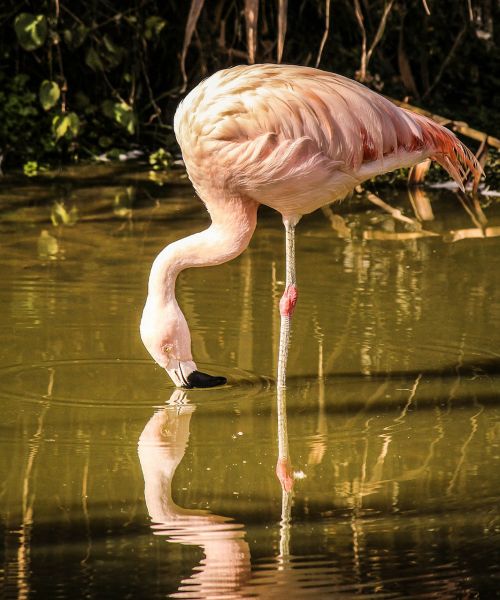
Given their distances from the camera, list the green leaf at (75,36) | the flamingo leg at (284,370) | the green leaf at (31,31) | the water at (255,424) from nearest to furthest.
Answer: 1. the water at (255,424)
2. the flamingo leg at (284,370)
3. the green leaf at (31,31)
4. the green leaf at (75,36)

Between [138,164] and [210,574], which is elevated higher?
[138,164]

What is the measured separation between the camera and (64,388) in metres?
4.84

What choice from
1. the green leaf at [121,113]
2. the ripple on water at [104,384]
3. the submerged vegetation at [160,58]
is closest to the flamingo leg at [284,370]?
the ripple on water at [104,384]

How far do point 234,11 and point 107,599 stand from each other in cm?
795

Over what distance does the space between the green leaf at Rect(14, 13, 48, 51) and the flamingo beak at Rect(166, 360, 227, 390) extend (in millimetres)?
5359

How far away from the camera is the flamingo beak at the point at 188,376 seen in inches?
189

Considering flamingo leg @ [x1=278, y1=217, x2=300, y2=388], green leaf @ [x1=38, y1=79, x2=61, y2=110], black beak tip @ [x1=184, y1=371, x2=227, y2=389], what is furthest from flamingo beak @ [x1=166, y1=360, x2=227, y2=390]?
green leaf @ [x1=38, y1=79, x2=61, y2=110]

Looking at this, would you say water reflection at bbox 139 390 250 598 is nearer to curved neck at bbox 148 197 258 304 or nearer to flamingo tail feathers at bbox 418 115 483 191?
curved neck at bbox 148 197 258 304

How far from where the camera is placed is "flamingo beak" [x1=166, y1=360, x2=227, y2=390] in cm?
479

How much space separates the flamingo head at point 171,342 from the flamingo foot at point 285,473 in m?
0.74

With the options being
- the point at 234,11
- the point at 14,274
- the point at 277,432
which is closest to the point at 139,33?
the point at 234,11

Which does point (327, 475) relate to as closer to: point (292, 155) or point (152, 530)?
point (152, 530)

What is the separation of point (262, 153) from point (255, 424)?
1.01 meters

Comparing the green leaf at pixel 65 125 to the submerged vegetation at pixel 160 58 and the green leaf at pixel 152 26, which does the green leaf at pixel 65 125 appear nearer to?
the submerged vegetation at pixel 160 58
